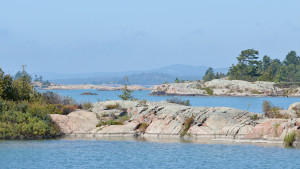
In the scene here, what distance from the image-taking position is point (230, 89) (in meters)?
135

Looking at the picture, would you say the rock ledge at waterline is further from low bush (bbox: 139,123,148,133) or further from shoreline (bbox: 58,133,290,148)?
low bush (bbox: 139,123,148,133)

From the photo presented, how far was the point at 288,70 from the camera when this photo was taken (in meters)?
165

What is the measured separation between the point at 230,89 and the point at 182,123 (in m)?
101

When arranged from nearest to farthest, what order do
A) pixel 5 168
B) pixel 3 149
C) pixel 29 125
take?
1. pixel 5 168
2. pixel 3 149
3. pixel 29 125

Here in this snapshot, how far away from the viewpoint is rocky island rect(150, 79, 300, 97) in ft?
426

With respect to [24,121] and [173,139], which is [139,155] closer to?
[173,139]

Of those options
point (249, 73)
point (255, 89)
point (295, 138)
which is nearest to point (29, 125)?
point (295, 138)

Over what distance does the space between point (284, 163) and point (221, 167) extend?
3380 mm

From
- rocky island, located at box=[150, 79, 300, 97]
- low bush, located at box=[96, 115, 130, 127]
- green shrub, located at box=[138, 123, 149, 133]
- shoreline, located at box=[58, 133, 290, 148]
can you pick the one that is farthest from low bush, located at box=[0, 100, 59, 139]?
rocky island, located at box=[150, 79, 300, 97]

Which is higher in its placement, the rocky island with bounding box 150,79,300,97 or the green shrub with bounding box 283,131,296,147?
the rocky island with bounding box 150,79,300,97

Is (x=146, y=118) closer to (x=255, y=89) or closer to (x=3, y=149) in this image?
(x=3, y=149)

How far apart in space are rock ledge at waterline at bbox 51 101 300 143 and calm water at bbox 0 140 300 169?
10.4ft

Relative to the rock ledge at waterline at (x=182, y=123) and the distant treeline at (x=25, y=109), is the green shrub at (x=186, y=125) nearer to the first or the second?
the rock ledge at waterline at (x=182, y=123)

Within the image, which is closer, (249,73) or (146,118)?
(146,118)
